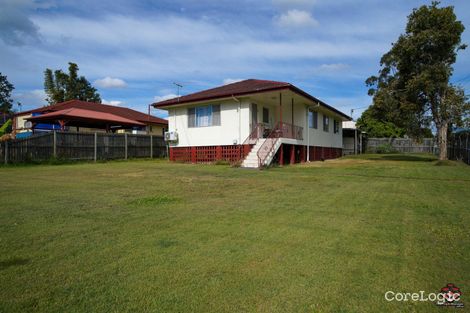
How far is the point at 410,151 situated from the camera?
131 feet

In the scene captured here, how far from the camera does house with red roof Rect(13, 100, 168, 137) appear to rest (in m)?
22.9

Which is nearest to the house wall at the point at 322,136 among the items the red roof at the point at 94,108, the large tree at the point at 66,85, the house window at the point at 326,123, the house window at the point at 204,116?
the house window at the point at 326,123

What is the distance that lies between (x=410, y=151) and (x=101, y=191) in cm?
4013

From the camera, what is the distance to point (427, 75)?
61.3 ft

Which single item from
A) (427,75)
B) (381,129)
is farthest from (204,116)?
(381,129)

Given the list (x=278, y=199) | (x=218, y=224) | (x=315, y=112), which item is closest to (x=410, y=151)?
(x=315, y=112)

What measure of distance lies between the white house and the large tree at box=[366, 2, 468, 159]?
482cm

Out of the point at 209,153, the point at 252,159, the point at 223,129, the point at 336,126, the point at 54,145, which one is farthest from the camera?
the point at 336,126

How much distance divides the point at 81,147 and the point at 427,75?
66.7 ft

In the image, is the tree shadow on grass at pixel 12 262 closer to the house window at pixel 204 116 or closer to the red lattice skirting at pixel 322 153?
the house window at pixel 204 116

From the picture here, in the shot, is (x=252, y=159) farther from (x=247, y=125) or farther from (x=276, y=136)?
(x=247, y=125)

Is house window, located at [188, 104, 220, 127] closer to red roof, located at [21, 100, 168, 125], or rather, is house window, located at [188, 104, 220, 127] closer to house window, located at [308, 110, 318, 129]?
house window, located at [308, 110, 318, 129]

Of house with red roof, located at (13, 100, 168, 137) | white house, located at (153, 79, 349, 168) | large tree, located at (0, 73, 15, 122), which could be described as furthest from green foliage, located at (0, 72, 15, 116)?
white house, located at (153, 79, 349, 168)

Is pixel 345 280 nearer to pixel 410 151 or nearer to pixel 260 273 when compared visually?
pixel 260 273
